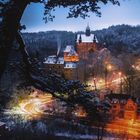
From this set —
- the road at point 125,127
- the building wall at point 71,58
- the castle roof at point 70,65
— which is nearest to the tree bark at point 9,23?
the road at point 125,127

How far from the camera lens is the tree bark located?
189 inches

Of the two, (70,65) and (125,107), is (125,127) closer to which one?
(125,107)

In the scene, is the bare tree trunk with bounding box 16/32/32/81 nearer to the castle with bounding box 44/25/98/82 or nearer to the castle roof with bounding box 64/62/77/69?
the castle with bounding box 44/25/98/82

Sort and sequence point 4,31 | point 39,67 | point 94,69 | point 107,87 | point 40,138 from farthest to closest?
1. point 94,69
2. point 107,87
3. point 40,138
4. point 39,67
5. point 4,31

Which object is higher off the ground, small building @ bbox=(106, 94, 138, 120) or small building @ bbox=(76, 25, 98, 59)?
small building @ bbox=(76, 25, 98, 59)

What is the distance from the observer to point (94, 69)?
76500mm

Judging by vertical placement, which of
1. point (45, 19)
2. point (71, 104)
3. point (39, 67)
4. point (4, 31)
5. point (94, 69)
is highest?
point (94, 69)

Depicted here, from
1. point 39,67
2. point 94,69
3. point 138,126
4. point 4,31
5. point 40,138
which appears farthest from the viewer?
point 94,69

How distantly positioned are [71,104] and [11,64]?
4.12 feet

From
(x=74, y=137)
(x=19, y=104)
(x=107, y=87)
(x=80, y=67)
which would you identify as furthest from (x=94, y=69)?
(x=74, y=137)

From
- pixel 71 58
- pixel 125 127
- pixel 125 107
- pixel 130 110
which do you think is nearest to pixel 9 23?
pixel 125 127

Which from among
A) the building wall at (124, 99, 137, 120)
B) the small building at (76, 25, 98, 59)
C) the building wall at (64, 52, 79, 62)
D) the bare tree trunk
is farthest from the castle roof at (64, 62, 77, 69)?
the bare tree trunk

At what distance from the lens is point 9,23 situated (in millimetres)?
4875

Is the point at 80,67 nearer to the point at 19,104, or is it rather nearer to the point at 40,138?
the point at 19,104
